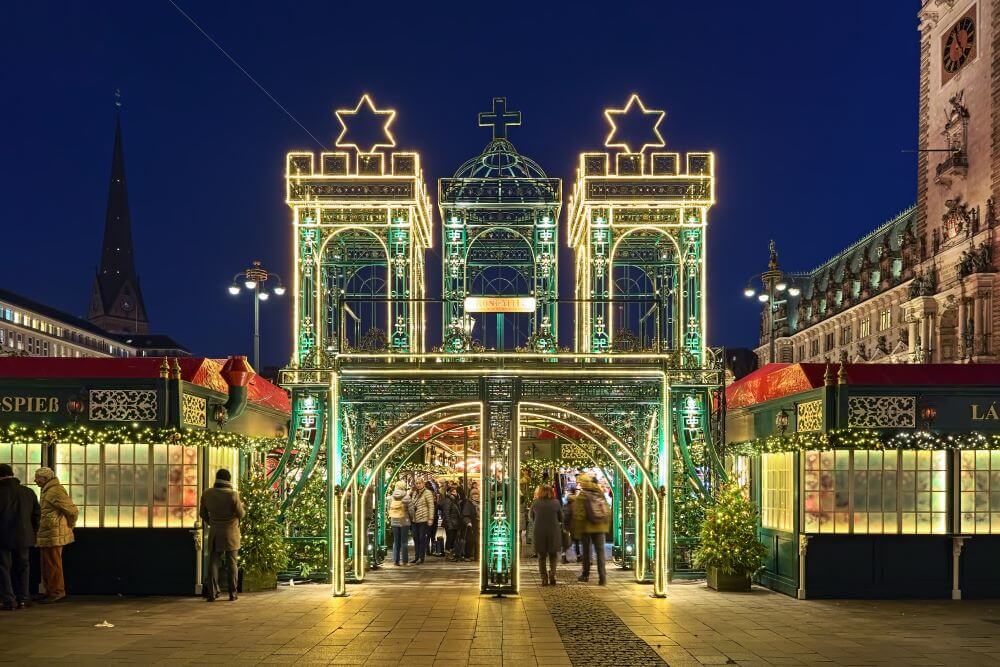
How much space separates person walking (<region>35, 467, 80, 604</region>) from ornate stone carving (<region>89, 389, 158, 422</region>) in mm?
1171

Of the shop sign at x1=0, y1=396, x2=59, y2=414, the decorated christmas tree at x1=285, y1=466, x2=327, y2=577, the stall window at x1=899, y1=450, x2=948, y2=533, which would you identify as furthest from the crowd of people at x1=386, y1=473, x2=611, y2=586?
the shop sign at x1=0, y1=396, x2=59, y2=414

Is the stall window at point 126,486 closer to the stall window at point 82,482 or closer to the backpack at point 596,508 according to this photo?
the stall window at point 82,482

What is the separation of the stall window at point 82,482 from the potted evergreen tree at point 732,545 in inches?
366

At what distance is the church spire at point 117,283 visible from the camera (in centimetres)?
17562

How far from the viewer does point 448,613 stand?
14.7 metres

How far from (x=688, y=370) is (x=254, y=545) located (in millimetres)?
7834

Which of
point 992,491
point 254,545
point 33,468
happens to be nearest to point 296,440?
point 254,545

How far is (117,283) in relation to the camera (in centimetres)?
17700

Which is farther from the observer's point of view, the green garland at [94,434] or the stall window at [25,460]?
the stall window at [25,460]

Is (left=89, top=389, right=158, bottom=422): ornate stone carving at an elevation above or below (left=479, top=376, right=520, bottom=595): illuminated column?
above

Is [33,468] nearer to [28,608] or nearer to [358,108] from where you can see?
[28,608]

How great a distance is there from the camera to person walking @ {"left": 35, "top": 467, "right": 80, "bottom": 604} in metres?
15.2

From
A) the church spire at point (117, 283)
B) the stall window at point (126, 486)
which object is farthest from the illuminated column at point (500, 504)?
the church spire at point (117, 283)

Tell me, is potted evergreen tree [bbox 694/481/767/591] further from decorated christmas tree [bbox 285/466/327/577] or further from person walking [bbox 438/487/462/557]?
person walking [bbox 438/487/462/557]
